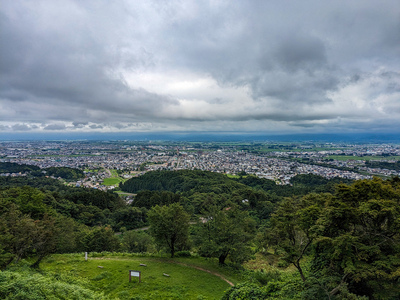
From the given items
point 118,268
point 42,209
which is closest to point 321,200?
point 118,268

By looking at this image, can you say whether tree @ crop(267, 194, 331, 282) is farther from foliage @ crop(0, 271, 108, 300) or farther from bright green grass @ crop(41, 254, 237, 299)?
foliage @ crop(0, 271, 108, 300)

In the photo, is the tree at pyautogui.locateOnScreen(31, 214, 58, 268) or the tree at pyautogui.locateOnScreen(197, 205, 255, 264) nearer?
the tree at pyautogui.locateOnScreen(31, 214, 58, 268)

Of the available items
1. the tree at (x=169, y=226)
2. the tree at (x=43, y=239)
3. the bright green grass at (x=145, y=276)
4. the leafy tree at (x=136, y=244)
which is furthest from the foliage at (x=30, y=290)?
the leafy tree at (x=136, y=244)

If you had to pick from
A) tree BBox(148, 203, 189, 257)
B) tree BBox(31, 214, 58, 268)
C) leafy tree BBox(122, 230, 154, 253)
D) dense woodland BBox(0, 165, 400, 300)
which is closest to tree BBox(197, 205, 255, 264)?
dense woodland BBox(0, 165, 400, 300)

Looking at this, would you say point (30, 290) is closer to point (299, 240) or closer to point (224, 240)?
point (224, 240)

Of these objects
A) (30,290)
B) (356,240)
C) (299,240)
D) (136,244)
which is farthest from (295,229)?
(136,244)

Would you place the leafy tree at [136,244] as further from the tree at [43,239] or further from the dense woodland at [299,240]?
the tree at [43,239]
